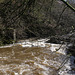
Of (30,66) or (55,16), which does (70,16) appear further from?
(30,66)

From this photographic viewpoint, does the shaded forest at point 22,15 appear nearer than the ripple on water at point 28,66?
Yes

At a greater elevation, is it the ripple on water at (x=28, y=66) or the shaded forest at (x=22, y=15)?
the shaded forest at (x=22, y=15)

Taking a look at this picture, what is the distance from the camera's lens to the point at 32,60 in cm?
554

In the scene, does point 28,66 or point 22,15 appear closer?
point 22,15

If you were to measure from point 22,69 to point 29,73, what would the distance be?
0.44 m

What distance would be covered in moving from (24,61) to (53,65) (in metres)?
1.52

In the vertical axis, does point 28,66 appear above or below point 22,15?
below

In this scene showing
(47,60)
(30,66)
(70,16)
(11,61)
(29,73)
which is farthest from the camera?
(70,16)

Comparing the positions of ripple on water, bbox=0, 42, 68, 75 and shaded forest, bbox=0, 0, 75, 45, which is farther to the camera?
ripple on water, bbox=0, 42, 68, 75

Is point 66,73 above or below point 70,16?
below

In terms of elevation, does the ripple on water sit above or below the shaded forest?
below

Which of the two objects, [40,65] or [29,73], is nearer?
[29,73]

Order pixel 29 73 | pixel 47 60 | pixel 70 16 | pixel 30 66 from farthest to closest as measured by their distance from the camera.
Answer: pixel 70 16
pixel 47 60
pixel 30 66
pixel 29 73

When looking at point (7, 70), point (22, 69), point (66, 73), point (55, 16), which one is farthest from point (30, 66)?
point (55, 16)
